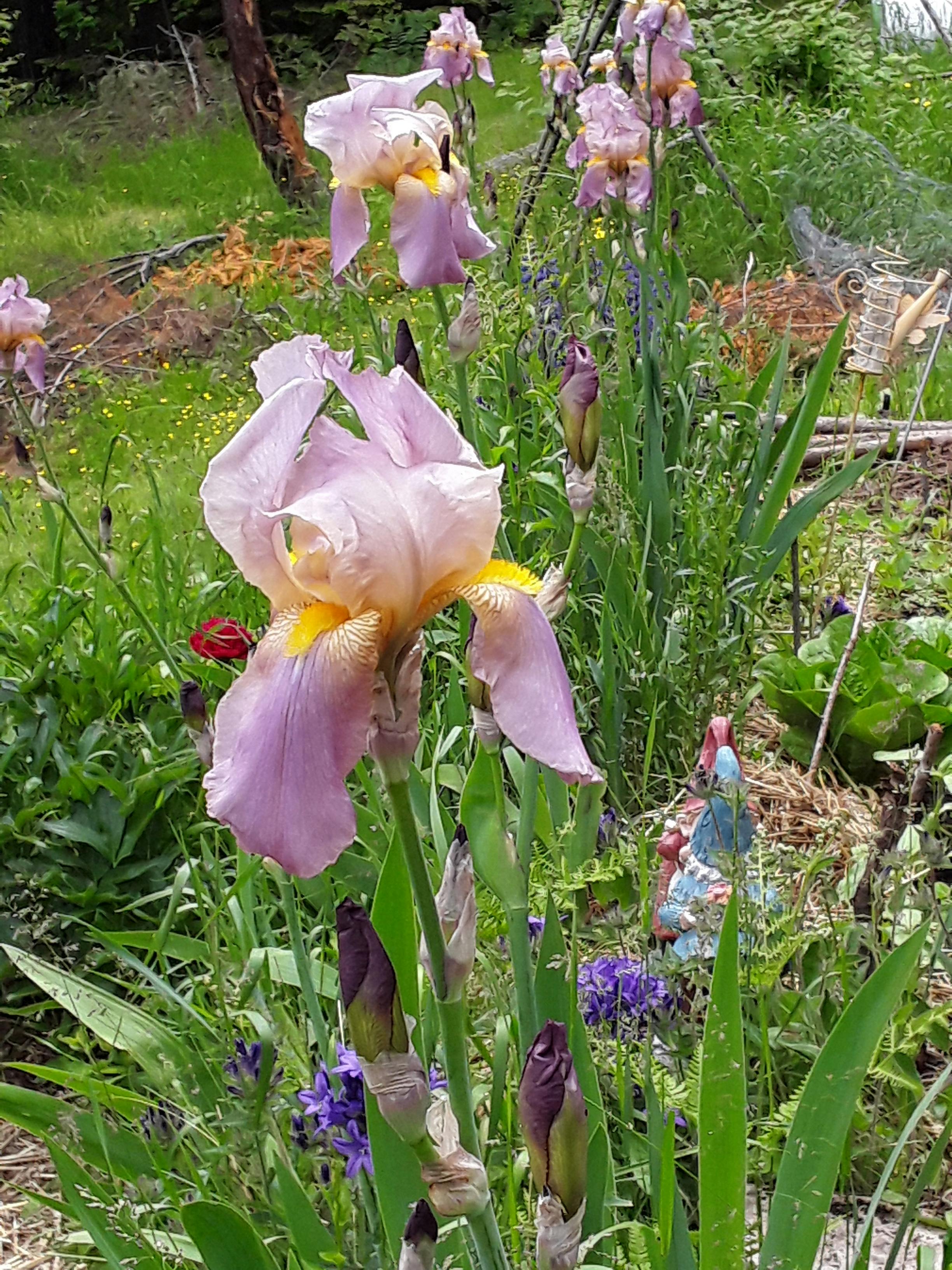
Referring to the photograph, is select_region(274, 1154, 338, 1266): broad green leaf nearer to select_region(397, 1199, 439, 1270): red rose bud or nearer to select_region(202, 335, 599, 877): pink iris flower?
select_region(397, 1199, 439, 1270): red rose bud

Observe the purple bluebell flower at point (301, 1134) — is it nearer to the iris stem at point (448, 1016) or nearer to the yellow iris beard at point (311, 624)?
the iris stem at point (448, 1016)

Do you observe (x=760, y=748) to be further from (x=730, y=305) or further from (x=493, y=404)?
(x=730, y=305)

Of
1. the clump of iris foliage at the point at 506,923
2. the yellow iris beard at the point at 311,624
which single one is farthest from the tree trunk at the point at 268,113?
the yellow iris beard at the point at 311,624

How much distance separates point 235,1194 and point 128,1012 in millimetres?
286

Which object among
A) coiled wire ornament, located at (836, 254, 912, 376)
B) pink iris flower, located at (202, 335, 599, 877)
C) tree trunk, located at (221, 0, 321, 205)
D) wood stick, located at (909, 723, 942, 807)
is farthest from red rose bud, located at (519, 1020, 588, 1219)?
tree trunk, located at (221, 0, 321, 205)

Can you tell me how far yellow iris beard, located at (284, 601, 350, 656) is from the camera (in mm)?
715

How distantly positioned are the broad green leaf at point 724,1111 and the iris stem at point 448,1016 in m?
0.20

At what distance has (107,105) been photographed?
37.6 ft

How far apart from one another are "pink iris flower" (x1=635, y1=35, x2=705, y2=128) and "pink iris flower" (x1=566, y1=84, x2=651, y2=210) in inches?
2.9

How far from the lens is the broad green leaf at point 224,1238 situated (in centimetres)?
93

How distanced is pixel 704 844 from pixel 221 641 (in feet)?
2.78

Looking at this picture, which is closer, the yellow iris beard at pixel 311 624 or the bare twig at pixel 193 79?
the yellow iris beard at pixel 311 624

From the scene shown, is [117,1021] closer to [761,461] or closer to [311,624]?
[311,624]

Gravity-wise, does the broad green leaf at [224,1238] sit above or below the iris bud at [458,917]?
below
